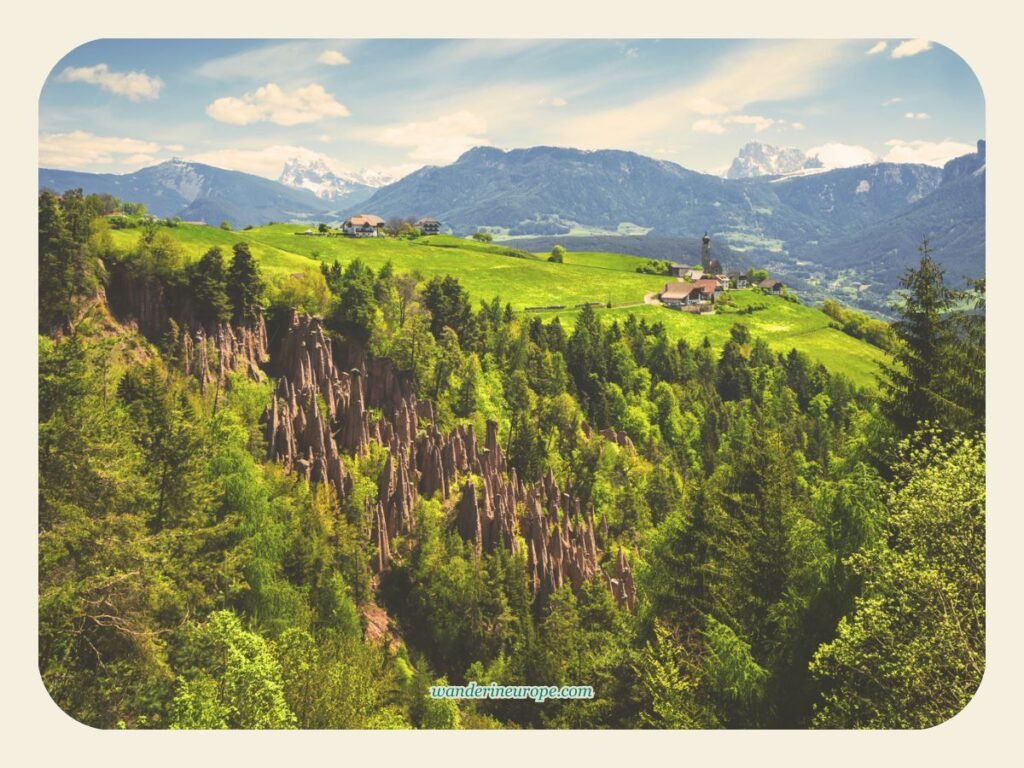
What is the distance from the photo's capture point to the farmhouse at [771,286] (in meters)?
29.4

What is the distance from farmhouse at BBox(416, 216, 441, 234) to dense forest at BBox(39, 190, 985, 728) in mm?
2312

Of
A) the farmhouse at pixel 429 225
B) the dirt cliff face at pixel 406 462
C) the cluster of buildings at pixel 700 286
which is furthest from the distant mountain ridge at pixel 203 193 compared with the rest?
the cluster of buildings at pixel 700 286

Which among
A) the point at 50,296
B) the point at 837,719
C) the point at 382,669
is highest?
the point at 50,296

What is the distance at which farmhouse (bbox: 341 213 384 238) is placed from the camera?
29.8m

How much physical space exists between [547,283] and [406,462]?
9.77 metres

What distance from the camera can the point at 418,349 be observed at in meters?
29.0

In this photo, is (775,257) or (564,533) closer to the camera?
(564,533)

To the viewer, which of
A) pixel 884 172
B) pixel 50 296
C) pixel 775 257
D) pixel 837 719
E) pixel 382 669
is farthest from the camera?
pixel 775 257

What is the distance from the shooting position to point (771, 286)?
2967 centimetres

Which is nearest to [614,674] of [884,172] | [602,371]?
[602,371]

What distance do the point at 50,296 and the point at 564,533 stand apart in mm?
19799

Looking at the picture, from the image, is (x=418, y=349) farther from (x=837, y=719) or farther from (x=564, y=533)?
(x=837, y=719)

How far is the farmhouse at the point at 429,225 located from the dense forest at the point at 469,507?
2312 millimetres

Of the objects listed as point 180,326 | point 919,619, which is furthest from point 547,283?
point 919,619
